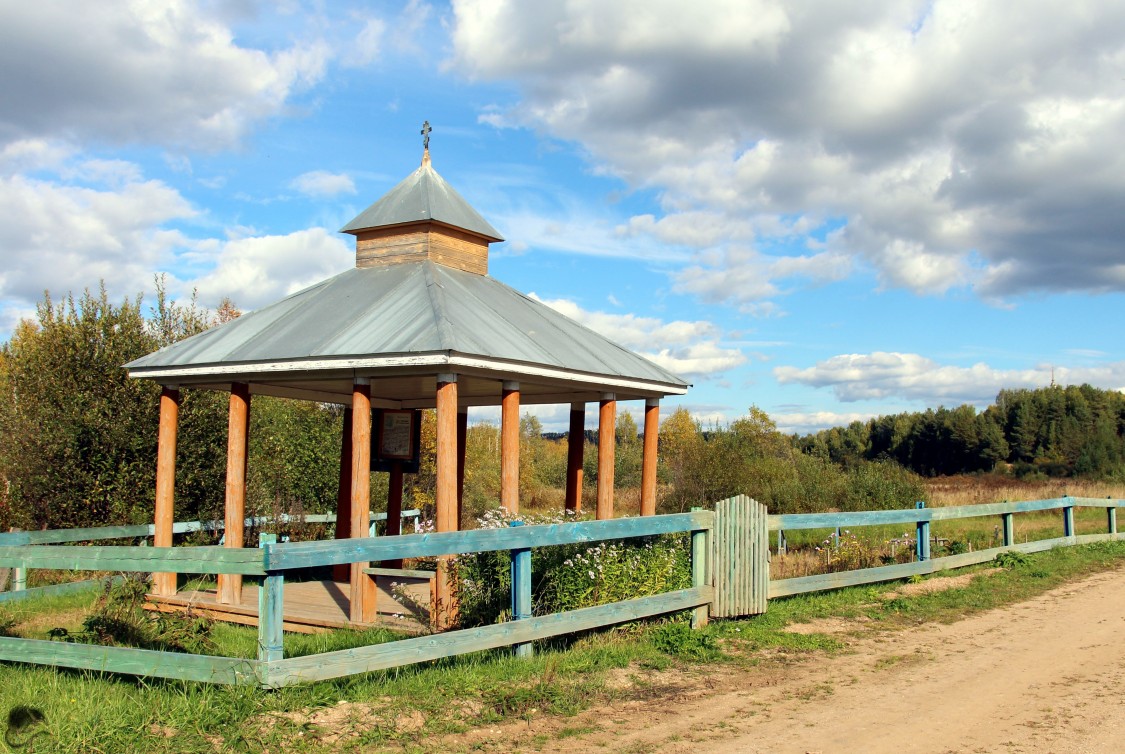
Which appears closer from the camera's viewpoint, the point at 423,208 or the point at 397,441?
the point at 423,208

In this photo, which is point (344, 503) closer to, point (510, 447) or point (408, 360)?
point (510, 447)

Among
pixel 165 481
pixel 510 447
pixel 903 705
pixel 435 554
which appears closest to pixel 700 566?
pixel 510 447

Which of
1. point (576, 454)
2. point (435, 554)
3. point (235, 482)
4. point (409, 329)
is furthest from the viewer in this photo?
point (576, 454)

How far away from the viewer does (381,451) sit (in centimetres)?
1345

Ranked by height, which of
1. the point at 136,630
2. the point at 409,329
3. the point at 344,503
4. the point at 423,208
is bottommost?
the point at 136,630

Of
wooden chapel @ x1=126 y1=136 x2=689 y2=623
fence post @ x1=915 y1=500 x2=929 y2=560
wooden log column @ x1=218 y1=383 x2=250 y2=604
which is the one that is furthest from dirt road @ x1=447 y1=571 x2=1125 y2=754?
wooden log column @ x1=218 y1=383 x2=250 y2=604

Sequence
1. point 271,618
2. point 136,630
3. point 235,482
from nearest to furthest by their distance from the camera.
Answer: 1. point 271,618
2. point 136,630
3. point 235,482

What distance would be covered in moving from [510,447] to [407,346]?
1.59 metres

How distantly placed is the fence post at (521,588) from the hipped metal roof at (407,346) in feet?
7.41

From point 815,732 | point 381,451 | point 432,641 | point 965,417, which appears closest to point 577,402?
point 381,451

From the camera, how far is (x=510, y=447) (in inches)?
382

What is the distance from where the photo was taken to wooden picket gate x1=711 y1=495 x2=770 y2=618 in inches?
360

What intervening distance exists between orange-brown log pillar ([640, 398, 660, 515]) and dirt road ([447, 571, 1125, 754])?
422cm

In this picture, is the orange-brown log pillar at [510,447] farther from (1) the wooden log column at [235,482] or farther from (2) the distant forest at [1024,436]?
(2) the distant forest at [1024,436]
